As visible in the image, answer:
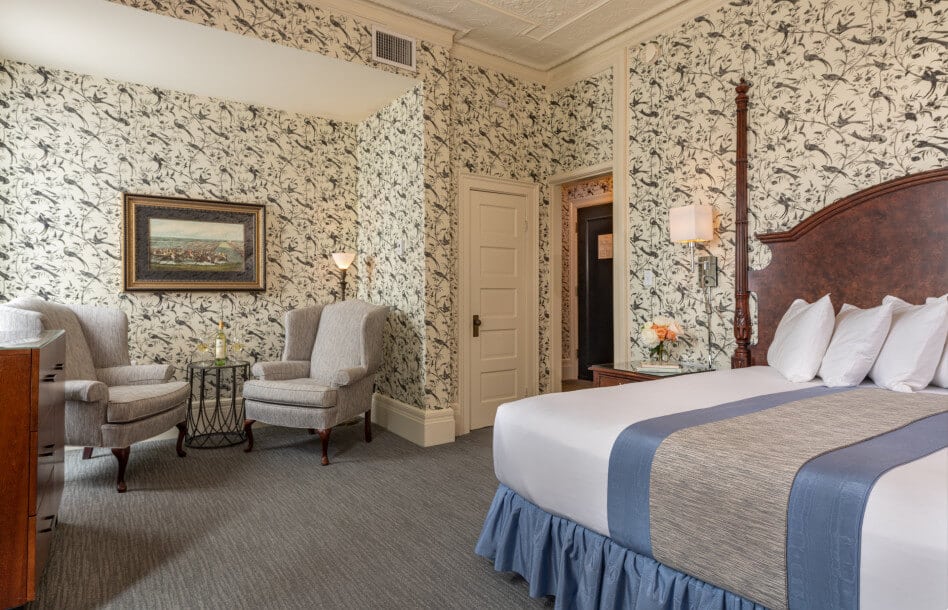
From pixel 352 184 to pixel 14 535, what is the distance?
3.89 metres

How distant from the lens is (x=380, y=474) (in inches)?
135

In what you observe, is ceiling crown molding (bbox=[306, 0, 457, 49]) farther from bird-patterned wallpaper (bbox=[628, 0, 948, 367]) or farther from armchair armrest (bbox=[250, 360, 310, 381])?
armchair armrest (bbox=[250, 360, 310, 381])

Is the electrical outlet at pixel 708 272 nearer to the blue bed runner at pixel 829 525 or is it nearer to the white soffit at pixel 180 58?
the blue bed runner at pixel 829 525

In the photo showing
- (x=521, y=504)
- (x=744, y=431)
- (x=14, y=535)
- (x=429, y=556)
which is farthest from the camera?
(x=429, y=556)

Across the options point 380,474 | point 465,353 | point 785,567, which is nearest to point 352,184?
point 465,353

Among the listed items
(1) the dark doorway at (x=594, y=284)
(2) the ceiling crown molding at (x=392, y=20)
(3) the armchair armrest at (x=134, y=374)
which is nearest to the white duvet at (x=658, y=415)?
(3) the armchair armrest at (x=134, y=374)

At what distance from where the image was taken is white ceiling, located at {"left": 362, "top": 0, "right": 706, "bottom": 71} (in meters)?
3.81

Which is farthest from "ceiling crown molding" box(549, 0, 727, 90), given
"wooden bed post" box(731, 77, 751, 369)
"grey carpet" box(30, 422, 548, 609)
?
"grey carpet" box(30, 422, 548, 609)

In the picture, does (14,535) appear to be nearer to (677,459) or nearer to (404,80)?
(677,459)

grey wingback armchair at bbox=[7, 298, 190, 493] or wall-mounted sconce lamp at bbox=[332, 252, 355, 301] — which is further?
wall-mounted sconce lamp at bbox=[332, 252, 355, 301]

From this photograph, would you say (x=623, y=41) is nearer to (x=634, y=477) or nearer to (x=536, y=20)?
(x=536, y=20)

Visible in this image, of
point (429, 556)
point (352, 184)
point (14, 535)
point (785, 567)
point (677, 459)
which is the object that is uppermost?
point (352, 184)

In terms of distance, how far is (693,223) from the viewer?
11.2 ft

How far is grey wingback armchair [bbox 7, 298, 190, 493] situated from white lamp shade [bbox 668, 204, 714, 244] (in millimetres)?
3454
